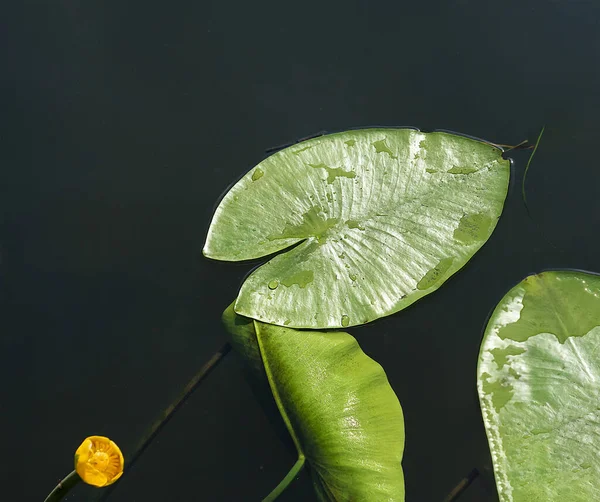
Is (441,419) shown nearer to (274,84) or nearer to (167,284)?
(167,284)

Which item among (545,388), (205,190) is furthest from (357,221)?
(545,388)

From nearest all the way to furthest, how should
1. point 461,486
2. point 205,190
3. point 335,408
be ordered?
point 335,408 → point 461,486 → point 205,190

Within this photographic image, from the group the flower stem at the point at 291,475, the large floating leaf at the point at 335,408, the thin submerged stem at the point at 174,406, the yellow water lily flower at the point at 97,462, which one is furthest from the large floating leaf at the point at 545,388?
the yellow water lily flower at the point at 97,462

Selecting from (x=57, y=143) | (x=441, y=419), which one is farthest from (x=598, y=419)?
(x=57, y=143)

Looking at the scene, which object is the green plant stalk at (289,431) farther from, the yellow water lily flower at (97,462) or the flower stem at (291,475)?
the yellow water lily flower at (97,462)

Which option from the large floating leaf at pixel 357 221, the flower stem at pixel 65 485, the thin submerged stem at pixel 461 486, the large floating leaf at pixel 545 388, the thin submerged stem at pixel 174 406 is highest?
the large floating leaf at pixel 357 221

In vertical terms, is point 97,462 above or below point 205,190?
below

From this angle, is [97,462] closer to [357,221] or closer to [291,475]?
[291,475]

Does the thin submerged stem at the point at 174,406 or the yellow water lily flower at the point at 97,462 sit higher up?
the yellow water lily flower at the point at 97,462
